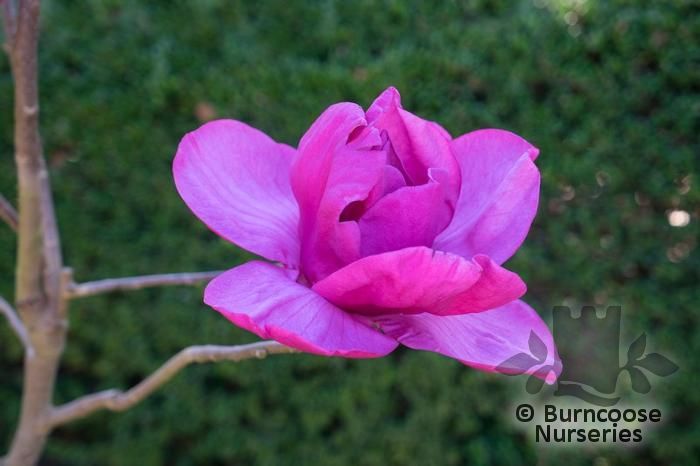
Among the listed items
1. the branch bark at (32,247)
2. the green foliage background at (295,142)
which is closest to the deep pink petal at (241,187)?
the branch bark at (32,247)

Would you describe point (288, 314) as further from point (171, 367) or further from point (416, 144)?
point (171, 367)

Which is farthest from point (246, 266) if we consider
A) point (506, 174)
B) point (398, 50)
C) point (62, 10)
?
point (62, 10)

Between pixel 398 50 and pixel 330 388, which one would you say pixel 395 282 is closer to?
pixel 398 50

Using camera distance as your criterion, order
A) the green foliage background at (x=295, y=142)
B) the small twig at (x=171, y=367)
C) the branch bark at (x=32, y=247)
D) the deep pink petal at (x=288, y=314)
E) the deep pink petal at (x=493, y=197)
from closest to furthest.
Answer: the deep pink petal at (x=288, y=314) → the deep pink petal at (x=493, y=197) → the small twig at (x=171, y=367) → the branch bark at (x=32, y=247) → the green foliage background at (x=295, y=142)

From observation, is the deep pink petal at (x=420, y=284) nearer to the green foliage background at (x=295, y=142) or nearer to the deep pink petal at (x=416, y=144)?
the deep pink petal at (x=416, y=144)

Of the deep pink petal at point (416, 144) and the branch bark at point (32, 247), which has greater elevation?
the deep pink petal at point (416, 144)
